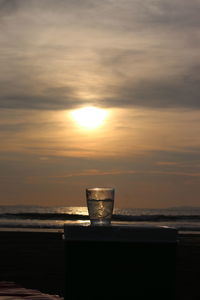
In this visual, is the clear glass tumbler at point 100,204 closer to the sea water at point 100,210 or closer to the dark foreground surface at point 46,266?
the sea water at point 100,210

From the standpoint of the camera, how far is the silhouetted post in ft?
10.5

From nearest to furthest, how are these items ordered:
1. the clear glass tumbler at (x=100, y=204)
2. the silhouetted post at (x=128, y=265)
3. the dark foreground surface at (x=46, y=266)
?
the silhouetted post at (x=128, y=265) → the clear glass tumbler at (x=100, y=204) → the dark foreground surface at (x=46, y=266)

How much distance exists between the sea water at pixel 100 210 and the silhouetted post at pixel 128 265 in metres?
0.19

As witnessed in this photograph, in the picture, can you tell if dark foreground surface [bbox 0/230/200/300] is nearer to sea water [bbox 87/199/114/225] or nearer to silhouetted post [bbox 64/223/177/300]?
sea water [bbox 87/199/114/225]

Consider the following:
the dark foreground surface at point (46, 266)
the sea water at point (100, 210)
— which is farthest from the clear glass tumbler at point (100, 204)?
the dark foreground surface at point (46, 266)

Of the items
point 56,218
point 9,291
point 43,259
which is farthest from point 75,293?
point 56,218

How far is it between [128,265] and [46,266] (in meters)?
13.0

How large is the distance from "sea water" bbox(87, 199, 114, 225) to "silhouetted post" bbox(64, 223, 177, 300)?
0.19 m

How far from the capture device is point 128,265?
10.6 ft

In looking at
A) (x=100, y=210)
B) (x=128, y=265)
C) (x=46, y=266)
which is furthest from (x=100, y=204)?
(x=46, y=266)

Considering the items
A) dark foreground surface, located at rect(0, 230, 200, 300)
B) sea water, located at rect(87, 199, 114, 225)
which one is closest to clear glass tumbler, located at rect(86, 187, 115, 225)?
sea water, located at rect(87, 199, 114, 225)

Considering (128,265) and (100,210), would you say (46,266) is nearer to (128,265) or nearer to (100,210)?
(100,210)

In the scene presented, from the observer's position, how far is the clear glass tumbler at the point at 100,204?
134 inches

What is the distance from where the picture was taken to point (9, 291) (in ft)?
19.1
